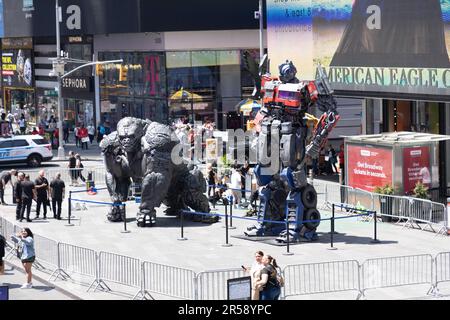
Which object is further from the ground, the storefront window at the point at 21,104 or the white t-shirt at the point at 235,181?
the storefront window at the point at 21,104

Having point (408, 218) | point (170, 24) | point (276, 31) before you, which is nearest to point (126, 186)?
point (408, 218)

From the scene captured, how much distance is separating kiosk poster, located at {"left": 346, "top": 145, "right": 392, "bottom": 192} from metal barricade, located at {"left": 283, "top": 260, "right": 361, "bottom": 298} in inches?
331

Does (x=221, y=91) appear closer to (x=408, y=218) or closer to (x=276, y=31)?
(x=276, y=31)

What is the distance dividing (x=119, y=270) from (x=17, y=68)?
51.5m

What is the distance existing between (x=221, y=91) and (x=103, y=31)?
692cm

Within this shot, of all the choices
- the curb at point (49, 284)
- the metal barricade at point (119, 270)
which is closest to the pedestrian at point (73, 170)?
the curb at point (49, 284)

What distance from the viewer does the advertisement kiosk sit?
29688mm

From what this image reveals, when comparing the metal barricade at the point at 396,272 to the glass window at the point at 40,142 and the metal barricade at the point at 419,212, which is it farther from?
the glass window at the point at 40,142

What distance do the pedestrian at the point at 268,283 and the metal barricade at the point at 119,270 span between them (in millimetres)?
3161

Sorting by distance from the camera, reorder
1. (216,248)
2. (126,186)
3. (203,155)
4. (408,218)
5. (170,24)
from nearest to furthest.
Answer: (216,248) < (408,218) < (126,186) < (203,155) < (170,24)

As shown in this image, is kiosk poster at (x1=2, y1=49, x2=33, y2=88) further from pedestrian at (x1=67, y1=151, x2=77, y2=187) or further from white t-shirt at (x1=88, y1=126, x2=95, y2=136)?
pedestrian at (x1=67, y1=151, x2=77, y2=187)

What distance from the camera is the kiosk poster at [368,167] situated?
98.6 feet

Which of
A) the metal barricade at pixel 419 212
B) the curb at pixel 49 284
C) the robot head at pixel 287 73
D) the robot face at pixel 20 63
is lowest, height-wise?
the curb at pixel 49 284
